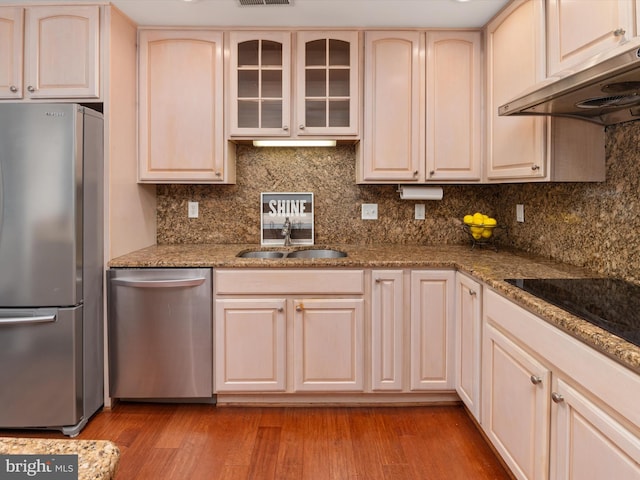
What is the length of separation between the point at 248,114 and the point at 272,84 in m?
0.24

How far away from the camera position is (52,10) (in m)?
2.30

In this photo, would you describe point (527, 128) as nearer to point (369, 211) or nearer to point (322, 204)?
point (369, 211)

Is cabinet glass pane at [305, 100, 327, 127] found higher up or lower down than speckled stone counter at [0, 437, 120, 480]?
higher up

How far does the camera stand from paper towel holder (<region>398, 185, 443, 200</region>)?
286 centimetres

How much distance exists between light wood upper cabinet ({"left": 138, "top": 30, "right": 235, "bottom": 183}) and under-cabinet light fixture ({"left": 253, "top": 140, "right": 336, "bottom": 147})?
0.29 meters

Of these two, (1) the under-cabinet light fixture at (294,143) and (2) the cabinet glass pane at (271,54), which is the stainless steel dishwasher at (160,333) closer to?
(1) the under-cabinet light fixture at (294,143)

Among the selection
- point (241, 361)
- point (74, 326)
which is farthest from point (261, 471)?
point (74, 326)

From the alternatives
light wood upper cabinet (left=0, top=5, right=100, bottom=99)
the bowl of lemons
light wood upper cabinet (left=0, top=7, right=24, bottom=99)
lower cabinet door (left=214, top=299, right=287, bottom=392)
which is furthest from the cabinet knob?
light wood upper cabinet (left=0, top=7, right=24, bottom=99)

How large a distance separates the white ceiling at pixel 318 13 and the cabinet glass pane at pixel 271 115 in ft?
1.54

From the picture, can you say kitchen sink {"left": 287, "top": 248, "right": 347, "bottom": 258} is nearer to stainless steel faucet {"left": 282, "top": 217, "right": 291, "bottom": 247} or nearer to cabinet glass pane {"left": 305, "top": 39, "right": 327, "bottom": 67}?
stainless steel faucet {"left": 282, "top": 217, "right": 291, "bottom": 247}

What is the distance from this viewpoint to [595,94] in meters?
1.59

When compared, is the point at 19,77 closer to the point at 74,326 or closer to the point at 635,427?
the point at 74,326

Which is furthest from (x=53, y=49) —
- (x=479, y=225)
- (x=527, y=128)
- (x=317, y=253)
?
(x=479, y=225)

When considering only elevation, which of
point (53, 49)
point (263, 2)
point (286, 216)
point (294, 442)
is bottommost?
point (294, 442)
